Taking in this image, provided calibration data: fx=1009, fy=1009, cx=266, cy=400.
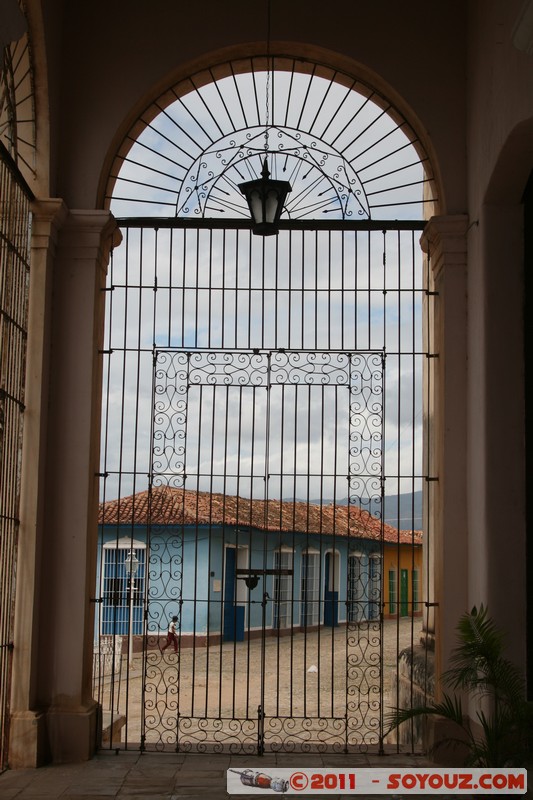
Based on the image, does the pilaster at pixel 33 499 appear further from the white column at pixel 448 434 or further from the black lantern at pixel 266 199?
the white column at pixel 448 434

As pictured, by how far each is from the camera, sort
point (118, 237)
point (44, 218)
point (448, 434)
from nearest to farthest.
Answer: point (44, 218)
point (448, 434)
point (118, 237)

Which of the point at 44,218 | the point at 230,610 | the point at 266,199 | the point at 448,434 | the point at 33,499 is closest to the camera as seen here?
the point at 266,199

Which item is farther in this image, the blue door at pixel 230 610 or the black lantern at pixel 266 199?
the blue door at pixel 230 610

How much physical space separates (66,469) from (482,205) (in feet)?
12.3

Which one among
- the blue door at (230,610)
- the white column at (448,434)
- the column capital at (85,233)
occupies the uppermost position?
the column capital at (85,233)

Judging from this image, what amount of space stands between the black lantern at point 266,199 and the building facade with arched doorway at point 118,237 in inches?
51.0

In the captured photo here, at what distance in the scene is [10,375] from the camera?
725 cm

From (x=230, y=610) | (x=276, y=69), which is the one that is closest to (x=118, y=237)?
(x=276, y=69)

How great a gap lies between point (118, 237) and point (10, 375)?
1.72 meters

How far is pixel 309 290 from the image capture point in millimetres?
8438

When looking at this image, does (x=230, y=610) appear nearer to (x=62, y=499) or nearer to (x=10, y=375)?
(x=62, y=499)

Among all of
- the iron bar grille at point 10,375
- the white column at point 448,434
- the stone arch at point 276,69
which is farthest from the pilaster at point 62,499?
the white column at point 448,434

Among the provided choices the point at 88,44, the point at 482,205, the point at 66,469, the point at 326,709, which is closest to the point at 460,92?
the point at 482,205

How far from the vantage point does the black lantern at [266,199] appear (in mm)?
7383
